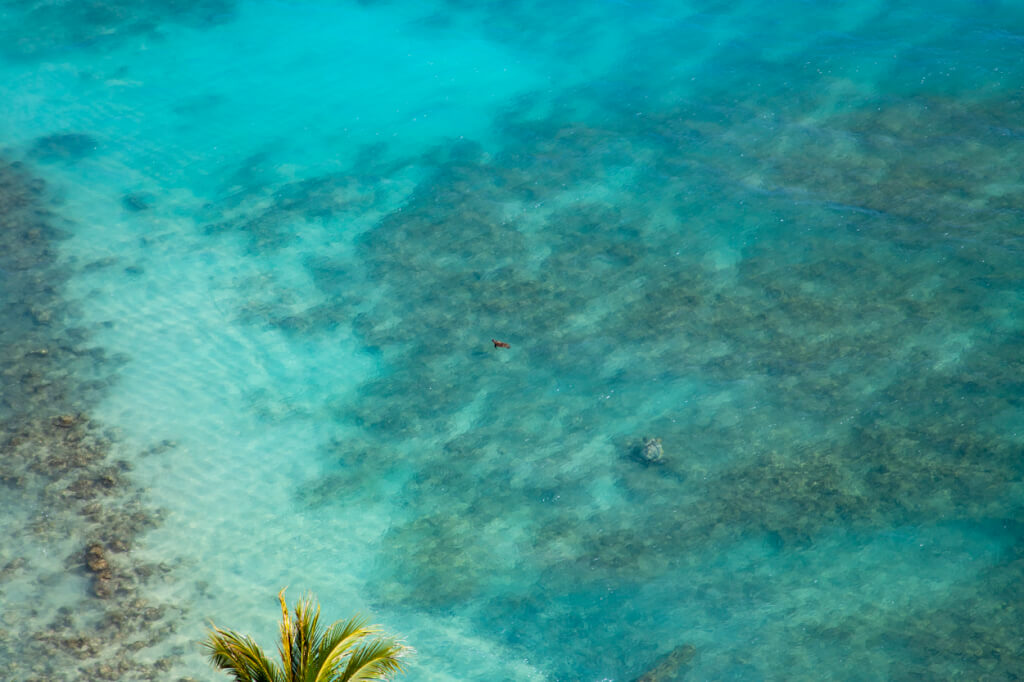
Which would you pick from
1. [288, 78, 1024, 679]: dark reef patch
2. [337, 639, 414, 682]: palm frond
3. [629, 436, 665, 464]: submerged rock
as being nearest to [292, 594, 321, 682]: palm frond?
[337, 639, 414, 682]: palm frond

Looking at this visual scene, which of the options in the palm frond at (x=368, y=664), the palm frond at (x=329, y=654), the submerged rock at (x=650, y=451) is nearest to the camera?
the palm frond at (x=329, y=654)

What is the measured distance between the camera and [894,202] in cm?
1365

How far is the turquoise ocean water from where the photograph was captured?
924cm

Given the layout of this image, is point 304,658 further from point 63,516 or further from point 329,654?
point 63,516

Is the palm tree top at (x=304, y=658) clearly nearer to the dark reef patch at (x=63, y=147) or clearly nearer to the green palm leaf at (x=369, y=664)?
the green palm leaf at (x=369, y=664)

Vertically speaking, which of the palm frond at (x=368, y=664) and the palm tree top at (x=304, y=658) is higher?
the palm tree top at (x=304, y=658)

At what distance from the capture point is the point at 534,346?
40.1 feet

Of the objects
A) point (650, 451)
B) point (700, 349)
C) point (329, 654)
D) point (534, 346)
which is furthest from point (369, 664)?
point (700, 349)

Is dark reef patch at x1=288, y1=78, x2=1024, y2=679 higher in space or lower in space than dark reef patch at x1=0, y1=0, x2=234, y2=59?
lower

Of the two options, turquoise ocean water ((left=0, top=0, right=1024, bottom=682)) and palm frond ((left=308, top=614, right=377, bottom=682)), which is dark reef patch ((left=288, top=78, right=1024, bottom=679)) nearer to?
turquoise ocean water ((left=0, top=0, right=1024, bottom=682))

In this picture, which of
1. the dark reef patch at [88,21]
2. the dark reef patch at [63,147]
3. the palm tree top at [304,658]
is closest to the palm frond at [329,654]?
the palm tree top at [304,658]

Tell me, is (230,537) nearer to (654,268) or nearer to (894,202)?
(654,268)

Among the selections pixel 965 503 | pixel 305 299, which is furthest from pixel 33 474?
→ pixel 965 503

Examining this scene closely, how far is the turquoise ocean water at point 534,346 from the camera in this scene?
9242mm
